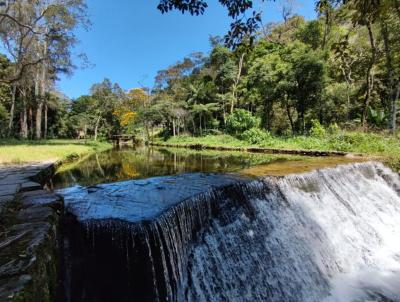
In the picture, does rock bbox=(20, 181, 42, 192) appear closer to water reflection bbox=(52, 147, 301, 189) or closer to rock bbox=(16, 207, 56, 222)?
rock bbox=(16, 207, 56, 222)

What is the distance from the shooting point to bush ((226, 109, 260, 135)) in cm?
2180

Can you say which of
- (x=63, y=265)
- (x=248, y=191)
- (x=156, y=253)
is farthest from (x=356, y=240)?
(x=63, y=265)

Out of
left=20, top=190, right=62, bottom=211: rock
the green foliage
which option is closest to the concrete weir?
left=20, top=190, right=62, bottom=211: rock

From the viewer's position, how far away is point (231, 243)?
4.13 m

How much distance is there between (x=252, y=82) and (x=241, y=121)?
12.2ft

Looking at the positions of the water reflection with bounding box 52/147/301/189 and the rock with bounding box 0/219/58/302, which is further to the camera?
the water reflection with bounding box 52/147/301/189

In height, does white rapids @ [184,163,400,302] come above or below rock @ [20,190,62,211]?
below

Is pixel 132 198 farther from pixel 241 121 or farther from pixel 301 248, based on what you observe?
pixel 241 121

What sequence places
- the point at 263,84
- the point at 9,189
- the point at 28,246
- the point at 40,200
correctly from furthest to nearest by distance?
the point at 263,84, the point at 9,189, the point at 40,200, the point at 28,246

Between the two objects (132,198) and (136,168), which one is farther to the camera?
(136,168)

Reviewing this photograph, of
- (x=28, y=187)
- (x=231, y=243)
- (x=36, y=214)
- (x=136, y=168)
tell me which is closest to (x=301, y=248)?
(x=231, y=243)

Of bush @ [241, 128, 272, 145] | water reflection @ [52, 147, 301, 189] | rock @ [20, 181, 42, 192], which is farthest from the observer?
bush @ [241, 128, 272, 145]

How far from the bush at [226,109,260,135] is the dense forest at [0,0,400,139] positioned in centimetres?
9

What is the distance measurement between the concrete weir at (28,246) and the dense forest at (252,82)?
270 cm
